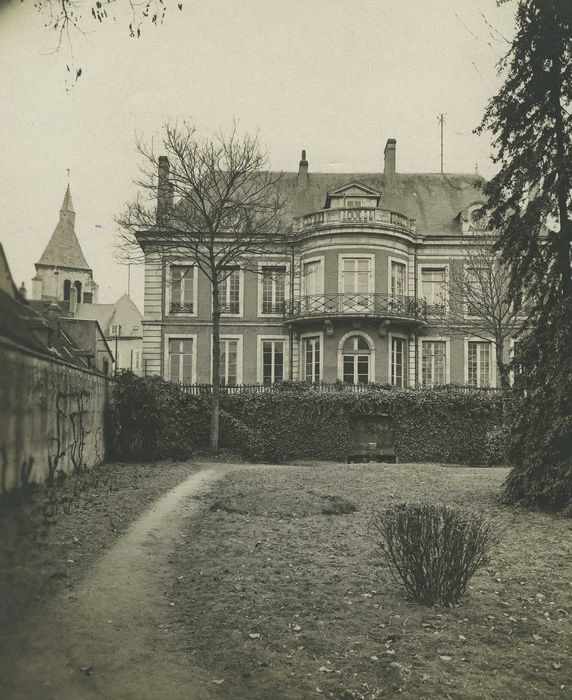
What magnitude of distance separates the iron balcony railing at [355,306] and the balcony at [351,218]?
2.87 metres

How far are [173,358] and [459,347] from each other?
40.0ft

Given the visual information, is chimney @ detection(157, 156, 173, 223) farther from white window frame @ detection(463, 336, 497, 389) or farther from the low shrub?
the low shrub

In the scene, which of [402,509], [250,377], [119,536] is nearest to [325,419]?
[250,377]

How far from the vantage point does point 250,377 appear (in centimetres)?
2672

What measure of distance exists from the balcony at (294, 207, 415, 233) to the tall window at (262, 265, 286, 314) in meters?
2.12

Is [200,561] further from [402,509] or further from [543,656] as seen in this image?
[543,656]

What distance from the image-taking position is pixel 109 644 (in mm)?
4406

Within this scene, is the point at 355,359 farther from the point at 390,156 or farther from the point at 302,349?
the point at 390,156

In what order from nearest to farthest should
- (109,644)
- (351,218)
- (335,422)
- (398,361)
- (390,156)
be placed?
(109,644) < (335,422) < (351,218) < (398,361) < (390,156)

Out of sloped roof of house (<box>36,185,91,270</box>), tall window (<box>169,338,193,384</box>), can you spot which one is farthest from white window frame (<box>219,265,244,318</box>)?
sloped roof of house (<box>36,185,91,270</box>)

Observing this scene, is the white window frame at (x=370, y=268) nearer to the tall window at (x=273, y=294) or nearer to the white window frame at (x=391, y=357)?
the white window frame at (x=391, y=357)

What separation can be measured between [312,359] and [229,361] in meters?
3.61

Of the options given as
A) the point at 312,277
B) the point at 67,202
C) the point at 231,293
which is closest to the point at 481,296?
the point at 312,277

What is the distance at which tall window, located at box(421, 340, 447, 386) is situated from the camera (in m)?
26.9
